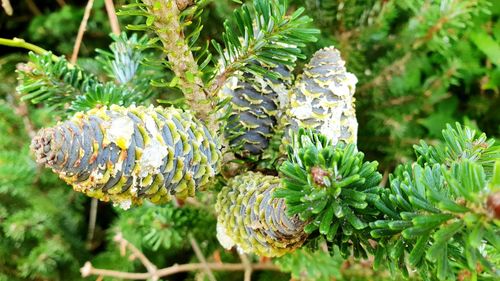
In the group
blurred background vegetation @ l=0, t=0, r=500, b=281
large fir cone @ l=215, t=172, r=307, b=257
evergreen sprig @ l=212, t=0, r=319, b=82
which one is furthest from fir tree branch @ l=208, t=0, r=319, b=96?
blurred background vegetation @ l=0, t=0, r=500, b=281

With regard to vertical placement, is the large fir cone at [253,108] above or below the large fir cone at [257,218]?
above

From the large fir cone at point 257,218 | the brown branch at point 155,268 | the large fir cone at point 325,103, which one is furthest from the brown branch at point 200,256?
the large fir cone at point 325,103

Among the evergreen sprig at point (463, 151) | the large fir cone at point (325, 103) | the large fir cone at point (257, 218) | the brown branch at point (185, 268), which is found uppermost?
the large fir cone at point (325, 103)

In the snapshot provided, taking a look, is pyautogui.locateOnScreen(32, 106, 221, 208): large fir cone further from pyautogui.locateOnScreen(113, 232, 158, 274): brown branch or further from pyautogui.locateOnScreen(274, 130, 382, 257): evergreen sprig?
pyautogui.locateOnScreen(113, 232, 158, 274): brown branch

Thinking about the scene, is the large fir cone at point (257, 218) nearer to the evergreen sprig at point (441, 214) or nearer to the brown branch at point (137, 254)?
the evergreen sprig at point (441, 214)

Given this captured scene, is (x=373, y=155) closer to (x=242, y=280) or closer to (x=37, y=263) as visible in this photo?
(x=242, y=280)

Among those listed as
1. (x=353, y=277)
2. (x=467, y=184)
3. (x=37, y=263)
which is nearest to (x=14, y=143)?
(x=37, y=263)
